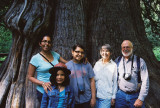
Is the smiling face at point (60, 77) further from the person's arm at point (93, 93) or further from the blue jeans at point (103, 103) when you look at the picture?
the blue jeans at point (103, 103)

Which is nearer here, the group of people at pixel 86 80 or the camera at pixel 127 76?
the group of people at pixel 86 80

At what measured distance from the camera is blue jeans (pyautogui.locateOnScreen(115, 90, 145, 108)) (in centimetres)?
260

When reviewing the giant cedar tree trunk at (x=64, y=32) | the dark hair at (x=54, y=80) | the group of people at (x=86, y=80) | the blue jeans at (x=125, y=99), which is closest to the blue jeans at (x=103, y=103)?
the group of people at (x=86, y=80)

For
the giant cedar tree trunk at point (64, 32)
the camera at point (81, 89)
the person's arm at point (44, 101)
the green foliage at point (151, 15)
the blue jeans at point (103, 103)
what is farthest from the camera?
the green foliage at point (151, 15)

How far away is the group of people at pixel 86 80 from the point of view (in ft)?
7.66

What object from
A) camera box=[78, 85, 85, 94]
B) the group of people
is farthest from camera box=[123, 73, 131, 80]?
camera box=[78, 85, 85, 94]

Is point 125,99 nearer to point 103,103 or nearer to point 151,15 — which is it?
point 103,103

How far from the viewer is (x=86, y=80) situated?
2539 millimetres

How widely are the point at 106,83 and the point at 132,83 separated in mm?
435

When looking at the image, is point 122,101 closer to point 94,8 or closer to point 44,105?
point 44,105

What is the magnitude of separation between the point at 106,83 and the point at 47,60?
110 cm

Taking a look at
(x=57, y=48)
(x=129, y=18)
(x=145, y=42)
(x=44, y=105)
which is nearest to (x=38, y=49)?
(x=57, y=48)

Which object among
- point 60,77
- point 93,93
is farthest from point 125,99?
point 60,77

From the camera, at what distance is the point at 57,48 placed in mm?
3467
